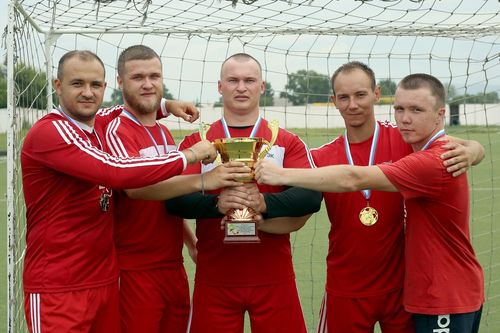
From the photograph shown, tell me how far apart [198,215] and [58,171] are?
0.73 metres

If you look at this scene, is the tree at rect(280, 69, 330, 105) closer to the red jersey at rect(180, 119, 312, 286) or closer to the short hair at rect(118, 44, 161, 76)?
the red jersey at rect(180, 119, 312, 286)

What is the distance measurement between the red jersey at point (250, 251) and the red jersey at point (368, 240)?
0.27 metres

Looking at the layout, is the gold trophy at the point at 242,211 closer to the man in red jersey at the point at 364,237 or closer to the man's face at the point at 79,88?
the man in red jersey at the point at 364,237

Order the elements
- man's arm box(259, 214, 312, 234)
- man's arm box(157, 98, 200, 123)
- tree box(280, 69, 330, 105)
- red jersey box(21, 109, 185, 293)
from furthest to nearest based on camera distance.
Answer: tree box(280, 69, 330, 105)
man's arm box(157, 98, 200, 123)
man's arm box(259, 214, 312, 234)
red jersey box(21, 109, 185, 293)

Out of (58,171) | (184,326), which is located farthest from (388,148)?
(58,171)

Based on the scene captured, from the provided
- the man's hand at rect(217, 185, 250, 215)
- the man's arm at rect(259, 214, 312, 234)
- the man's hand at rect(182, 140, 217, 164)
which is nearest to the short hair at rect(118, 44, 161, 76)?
the man's hand at rect(182, 140, 217, 164)

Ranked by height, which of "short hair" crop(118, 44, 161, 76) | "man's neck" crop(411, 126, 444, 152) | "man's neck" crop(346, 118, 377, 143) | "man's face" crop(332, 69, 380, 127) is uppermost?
"short hair" crop(118, 44, 161, 76)

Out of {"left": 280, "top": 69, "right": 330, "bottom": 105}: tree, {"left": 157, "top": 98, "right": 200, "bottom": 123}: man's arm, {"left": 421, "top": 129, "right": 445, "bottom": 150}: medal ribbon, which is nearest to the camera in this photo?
{"left": 421, "top": 129, "right": 445, "bottom": 150}: medal ribbon

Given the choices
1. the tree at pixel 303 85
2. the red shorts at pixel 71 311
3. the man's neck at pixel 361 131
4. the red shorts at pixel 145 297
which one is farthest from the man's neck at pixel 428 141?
the tree at pixel 303 85

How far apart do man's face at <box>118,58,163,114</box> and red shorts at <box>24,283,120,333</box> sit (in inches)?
38.3

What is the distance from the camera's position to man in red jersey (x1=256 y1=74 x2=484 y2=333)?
12.2 ft

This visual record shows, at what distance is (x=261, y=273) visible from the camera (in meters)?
4.07

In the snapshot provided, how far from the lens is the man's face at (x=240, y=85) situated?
4.05 m

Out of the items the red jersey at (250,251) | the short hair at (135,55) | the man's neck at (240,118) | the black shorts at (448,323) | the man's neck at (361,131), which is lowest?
the black shorts at (448,323)
